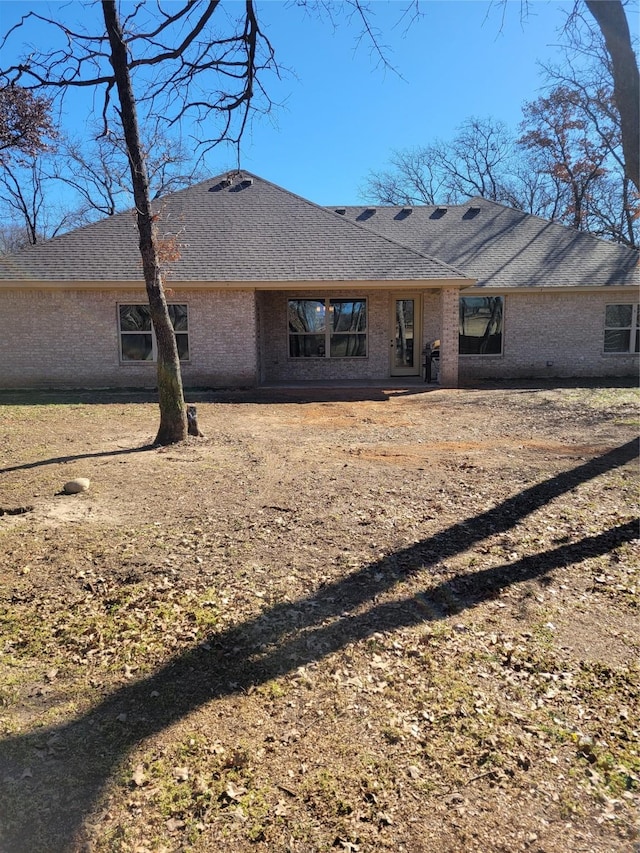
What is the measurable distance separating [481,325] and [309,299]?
5.20 metres

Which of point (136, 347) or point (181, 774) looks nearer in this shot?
point (181, 774)

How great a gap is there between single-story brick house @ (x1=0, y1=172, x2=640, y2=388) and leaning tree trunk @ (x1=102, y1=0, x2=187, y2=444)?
249 inches

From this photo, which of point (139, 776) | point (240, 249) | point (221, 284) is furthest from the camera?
point (240, 249)

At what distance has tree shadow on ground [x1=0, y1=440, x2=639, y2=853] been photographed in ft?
6.64

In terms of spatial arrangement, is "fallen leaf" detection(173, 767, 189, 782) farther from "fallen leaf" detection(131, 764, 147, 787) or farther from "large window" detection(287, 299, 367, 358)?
"large window" detection(287, 299, 367, 358)

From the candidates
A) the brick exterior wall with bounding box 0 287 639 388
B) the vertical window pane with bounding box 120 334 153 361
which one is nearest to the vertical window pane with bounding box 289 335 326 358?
the brick exterior wall with bounding box 0 287 639 388

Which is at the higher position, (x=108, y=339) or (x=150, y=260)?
(x=150, y=260)

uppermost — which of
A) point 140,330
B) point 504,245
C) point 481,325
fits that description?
point 504,245

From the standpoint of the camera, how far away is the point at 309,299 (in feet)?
53.2

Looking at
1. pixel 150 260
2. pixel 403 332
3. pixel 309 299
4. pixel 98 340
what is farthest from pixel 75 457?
pixel 403 332

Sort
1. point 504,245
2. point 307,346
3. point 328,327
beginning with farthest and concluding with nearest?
1. point 504,245
2. point 307,346
3. point 328,327

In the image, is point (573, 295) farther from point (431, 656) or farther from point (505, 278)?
point (431, 656)

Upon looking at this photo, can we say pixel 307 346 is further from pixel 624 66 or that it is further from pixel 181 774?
pixel 181 774

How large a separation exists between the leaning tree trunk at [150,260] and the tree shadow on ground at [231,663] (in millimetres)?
4562
